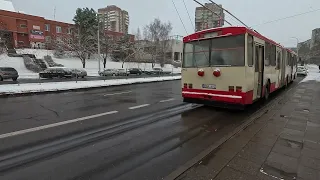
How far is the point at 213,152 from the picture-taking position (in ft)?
14.6

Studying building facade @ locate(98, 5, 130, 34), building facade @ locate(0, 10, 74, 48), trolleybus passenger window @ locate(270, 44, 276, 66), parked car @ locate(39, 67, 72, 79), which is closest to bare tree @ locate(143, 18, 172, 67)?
building facade @ locate(98, 5, 130, 34)

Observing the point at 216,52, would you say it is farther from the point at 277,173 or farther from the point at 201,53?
the point at 277,173

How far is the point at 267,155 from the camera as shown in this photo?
430 cm

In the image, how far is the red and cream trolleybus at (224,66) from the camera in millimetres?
7508

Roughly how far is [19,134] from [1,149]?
1.01 m

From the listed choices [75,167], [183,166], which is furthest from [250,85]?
[75,167]

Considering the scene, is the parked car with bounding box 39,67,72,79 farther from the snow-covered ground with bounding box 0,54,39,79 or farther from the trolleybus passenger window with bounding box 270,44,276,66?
the trolleybus passenger window with bounding box 270,44,276,66

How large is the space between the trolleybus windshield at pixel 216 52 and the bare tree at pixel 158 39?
5519cm

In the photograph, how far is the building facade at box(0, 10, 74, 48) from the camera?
50.6 meters

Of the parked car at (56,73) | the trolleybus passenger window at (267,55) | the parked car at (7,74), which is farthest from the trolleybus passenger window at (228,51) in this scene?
A: the parked car at (56,73)

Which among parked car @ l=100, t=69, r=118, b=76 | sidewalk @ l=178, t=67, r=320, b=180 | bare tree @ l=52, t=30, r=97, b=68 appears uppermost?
bare tree @ l=52, t=30, r=97, b=68

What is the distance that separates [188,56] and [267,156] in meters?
5.45

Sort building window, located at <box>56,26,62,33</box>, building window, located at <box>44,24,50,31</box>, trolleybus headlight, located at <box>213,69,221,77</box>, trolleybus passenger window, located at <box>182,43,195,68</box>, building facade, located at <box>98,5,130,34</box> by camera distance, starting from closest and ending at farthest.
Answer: trolleybus headlight, located at <box>213,69,221,77</box> → trolleybus passenger window, located at <box>182,43,195,68</box> → building window, located at <box>44,24,50,31</box> → building window, located at <box>56,26,62,33</box> → building facade, located at <box>98,5,130,34</box>

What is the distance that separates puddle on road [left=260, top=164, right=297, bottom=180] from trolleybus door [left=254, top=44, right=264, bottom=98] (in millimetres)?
5407
